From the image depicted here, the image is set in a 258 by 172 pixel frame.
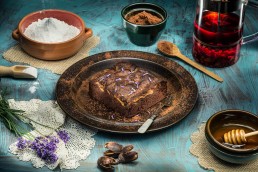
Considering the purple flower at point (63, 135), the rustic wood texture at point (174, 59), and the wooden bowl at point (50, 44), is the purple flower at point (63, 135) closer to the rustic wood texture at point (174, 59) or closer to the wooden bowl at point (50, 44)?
the rustic wood texture at point (174, 59)

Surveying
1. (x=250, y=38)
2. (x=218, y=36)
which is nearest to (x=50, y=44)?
(x=218, y=36)

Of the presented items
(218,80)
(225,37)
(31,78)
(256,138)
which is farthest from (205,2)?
(31,78)

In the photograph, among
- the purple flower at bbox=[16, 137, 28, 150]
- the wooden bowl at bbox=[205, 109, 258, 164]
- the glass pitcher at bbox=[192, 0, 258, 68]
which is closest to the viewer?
the wooden bowl at bbox=[205, 109, 258, 164]

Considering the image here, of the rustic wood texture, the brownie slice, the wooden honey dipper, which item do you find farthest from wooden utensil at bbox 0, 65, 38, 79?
the wooden honey dipper

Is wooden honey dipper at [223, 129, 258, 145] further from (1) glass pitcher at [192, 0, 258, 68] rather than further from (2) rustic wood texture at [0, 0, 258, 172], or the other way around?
(1) glass pitcher at [192, 0, 258, 68]

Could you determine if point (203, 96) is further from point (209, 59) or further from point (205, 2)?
point (205, 2)

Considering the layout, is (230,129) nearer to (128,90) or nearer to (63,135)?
(128,90)
